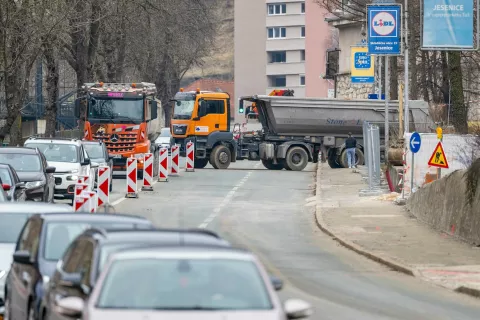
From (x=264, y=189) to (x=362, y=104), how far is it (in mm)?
13738

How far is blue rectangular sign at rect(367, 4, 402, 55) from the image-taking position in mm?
35406

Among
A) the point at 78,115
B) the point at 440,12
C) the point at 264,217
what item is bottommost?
the point at 264,217

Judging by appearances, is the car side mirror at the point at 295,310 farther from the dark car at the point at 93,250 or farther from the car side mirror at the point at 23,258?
the car side mirror at the point at 23,258

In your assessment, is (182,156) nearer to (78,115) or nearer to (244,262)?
(78,115)

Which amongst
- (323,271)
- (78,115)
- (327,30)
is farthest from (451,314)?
(327,30)

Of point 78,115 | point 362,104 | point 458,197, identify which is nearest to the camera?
point 458,197

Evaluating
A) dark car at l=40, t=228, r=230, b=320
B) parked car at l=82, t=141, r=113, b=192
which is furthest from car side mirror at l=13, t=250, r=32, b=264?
parked car at l=82, t=141, r=113, b=192

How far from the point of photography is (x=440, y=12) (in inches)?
1271

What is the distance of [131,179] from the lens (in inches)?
1321

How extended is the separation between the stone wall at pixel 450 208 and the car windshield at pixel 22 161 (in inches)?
361

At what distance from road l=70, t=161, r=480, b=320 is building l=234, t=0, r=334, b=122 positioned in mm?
86596

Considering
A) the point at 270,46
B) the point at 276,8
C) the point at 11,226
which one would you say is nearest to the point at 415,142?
the point at 11,226

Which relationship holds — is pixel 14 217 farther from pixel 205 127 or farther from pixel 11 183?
pixel 205 127

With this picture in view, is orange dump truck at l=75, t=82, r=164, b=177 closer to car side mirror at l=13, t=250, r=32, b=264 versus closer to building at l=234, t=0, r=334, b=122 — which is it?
car side mirror at l=13, t=250, r=32, b=264
